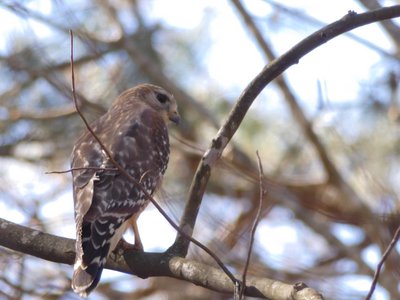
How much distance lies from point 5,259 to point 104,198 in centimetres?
120

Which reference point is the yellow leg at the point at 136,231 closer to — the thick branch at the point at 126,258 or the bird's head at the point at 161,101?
the thick branch at the point at 126,258

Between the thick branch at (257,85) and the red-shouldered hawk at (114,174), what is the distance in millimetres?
297

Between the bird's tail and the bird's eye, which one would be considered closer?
the bird's tail

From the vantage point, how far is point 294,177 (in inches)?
399

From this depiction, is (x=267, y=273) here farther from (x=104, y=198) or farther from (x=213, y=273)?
(x=213, y=273)

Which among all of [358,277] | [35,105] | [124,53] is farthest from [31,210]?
[358,277]

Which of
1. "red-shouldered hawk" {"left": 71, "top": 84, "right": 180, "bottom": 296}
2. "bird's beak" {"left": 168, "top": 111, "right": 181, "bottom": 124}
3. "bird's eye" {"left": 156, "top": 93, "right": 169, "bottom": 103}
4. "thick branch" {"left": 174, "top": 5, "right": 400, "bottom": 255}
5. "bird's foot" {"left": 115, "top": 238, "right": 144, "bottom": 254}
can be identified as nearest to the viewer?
"thick branch" {"left": 174, "top": 5, "right": 400, "bottom": 255}

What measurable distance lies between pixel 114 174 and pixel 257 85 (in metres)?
1.22

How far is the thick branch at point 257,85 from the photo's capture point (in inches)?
184

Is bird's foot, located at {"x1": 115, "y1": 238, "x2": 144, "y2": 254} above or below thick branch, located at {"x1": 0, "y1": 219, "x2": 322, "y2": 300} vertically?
above

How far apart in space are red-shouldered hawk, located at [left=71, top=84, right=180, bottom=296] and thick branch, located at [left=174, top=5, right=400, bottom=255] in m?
0.30

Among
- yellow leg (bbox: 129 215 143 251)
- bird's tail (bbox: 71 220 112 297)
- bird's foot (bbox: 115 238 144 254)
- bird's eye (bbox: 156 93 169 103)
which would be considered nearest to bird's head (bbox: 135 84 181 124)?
bird's eye (bbox: 156 93 169 103)

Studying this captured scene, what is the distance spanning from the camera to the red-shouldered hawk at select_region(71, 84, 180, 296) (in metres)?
5.03

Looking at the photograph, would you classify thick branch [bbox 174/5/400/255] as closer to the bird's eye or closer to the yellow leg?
the yellow leg
